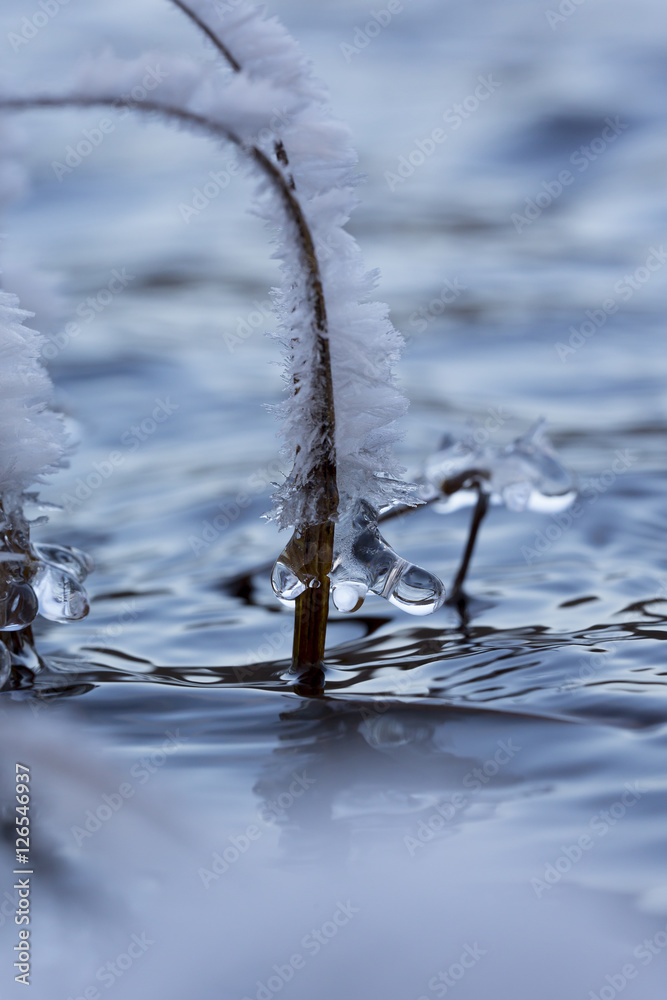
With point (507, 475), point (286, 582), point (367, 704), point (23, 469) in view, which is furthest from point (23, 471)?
point (507, 475)

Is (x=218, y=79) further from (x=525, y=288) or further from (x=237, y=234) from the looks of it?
(x=237, y=234)

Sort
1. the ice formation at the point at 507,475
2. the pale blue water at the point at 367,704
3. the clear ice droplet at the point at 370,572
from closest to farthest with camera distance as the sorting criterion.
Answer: the pale blue water at the point at 367,704, the clear ice droplet at the point at 370,572, the ice formation at the point at 507,475

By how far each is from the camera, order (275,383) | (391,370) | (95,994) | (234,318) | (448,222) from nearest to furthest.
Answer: (95,994), (391,370), (275,383), (234,318), (448,222)

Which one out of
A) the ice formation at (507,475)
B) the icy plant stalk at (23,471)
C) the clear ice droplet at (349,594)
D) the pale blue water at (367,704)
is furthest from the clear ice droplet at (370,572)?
the ice formation at (507,475)

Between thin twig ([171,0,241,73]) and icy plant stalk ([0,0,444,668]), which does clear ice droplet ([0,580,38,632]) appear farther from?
thin twig ([171,0,241,73])

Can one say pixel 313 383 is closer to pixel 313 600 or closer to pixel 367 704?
pixel 313 600

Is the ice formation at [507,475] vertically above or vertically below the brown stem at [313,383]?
below

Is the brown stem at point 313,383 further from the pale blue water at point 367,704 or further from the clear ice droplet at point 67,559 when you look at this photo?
the clear ice droplet at point 67,559

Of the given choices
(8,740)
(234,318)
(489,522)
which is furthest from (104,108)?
(234,318)
